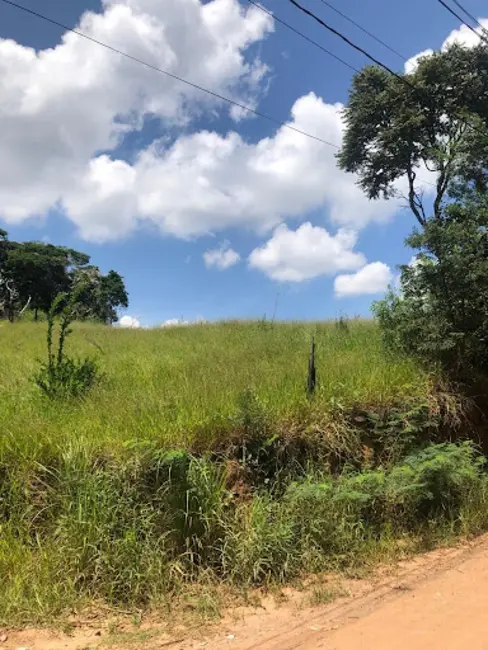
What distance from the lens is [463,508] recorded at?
18.6 feet

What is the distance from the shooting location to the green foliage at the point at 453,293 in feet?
26.6

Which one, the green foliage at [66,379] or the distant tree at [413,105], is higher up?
the distant tree at [413,105]

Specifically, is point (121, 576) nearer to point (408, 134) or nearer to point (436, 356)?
point (436, 356)

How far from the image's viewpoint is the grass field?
4117 mm

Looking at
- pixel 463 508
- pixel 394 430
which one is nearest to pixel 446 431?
pixel 394 430

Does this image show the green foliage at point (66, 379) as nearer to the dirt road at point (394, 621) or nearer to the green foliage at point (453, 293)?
the dirt road at point (394, 621)

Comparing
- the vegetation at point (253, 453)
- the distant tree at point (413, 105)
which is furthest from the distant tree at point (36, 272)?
the vegetation at point (253, 453)

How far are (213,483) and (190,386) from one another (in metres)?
2.17

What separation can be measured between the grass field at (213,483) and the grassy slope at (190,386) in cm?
3

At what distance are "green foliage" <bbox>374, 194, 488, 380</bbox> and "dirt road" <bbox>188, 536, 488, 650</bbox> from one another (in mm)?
4259

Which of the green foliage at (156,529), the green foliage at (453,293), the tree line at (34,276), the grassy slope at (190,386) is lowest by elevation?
the green foliage at (156,529)

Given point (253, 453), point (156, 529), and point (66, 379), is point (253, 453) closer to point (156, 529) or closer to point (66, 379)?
point (156, 529)

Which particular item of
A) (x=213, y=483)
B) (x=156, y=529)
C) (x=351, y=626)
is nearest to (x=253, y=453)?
(x=213, y=483)

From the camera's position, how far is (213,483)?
480 centimetres
